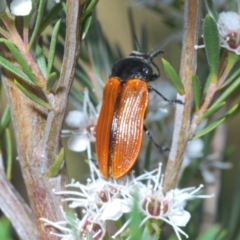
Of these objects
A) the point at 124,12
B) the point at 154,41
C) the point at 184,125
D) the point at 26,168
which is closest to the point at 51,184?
the point at 26,168

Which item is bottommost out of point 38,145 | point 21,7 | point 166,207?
point 166,207

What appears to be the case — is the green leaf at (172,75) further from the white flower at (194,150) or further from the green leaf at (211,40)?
the white flower at (194,150)

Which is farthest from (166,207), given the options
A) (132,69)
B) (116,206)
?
(132,69)

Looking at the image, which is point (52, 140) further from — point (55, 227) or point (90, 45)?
point (90, 45)

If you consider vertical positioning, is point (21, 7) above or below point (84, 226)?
above

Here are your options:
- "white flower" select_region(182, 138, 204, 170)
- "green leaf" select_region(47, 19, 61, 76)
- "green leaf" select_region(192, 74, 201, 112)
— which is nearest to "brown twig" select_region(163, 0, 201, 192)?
"green leaf" select_region(192, 74, 201, 112)

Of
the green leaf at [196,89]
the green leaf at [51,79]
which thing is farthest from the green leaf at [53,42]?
the green leaf at [196,89]

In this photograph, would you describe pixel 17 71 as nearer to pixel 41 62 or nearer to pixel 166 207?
pixel 41 62
